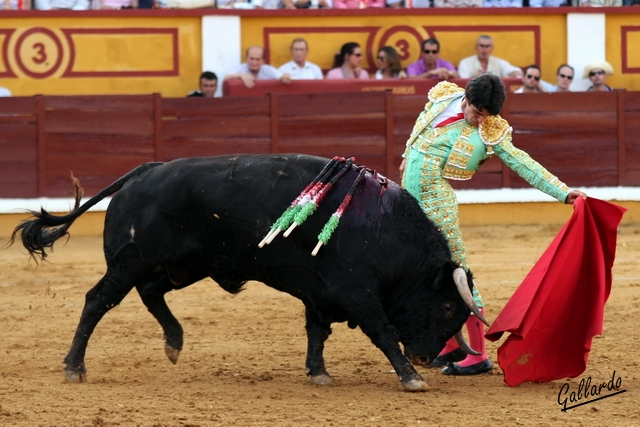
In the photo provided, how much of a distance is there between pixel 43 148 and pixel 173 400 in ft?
17.6

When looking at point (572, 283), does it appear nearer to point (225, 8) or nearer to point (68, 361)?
point (68, 361)

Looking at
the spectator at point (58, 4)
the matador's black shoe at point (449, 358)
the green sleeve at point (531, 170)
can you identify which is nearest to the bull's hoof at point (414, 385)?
the matador's black shoe at point (449, 358)

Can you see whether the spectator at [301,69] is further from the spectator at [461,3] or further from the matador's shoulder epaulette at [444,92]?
the matador's shoulder epaulette at [444,92]

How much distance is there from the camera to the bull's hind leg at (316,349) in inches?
171

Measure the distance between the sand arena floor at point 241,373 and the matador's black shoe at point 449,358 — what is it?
49 mm

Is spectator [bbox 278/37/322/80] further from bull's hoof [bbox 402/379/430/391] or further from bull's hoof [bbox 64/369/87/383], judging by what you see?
bull's hoof [bbox 402/379/430/391]

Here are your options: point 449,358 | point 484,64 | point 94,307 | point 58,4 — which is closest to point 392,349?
point 449,358

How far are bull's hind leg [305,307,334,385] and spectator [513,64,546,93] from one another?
556 cm

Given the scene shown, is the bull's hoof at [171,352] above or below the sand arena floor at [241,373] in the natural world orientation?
above

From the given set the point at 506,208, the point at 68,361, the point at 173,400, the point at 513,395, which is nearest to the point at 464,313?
the point at 513,395

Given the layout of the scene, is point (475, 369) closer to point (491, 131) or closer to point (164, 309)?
point (491, 131)

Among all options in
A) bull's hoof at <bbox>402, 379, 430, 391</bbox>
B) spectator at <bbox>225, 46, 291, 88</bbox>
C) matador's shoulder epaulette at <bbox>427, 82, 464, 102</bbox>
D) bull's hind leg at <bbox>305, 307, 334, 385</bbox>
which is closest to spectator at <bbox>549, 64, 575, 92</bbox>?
spectator at <bbox>225, 46, 291, 88</bbox>

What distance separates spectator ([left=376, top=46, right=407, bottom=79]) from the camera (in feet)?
31.3

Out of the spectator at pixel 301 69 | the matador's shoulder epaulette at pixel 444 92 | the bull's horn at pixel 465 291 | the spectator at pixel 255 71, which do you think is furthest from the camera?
the spectator at pixel 301 69
